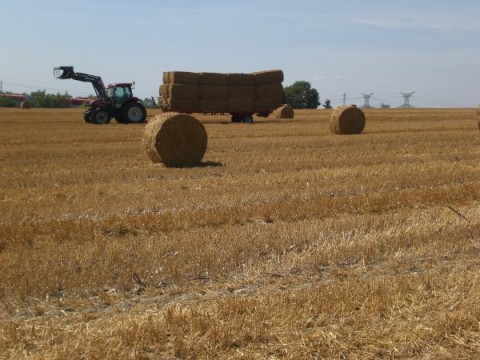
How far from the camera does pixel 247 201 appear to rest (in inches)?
330

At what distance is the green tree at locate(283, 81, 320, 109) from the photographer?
9712 centimetres

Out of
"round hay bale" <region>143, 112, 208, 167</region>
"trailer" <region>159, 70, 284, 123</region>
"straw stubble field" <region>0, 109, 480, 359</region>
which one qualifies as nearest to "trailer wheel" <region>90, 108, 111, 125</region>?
"trailer" <region>159, 70, 284, 123</region>

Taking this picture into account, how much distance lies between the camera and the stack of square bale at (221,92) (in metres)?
32.7

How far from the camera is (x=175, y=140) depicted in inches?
519

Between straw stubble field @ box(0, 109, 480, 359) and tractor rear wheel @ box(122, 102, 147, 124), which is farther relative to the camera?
tractor rear wheel @ box(122, 102, 147, 124)

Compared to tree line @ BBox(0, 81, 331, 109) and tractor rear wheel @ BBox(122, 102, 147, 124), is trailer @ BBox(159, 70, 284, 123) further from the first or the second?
tree line @ BBox(0, 81, 331, 109)

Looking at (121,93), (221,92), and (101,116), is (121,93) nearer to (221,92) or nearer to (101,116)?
(101,116)

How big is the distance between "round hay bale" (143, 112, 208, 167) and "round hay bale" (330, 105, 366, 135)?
1010 cm

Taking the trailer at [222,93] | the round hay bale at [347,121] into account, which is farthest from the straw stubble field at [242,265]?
the trailer at [222,93]

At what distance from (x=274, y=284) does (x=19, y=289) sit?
77.9 inches

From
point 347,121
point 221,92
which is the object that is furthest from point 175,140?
point 221,92

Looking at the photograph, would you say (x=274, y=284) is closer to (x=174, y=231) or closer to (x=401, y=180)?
(x=174, y=231)

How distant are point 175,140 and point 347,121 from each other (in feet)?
35.9

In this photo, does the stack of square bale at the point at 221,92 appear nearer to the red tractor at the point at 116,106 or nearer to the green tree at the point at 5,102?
the red tractor at the point at 116,106
